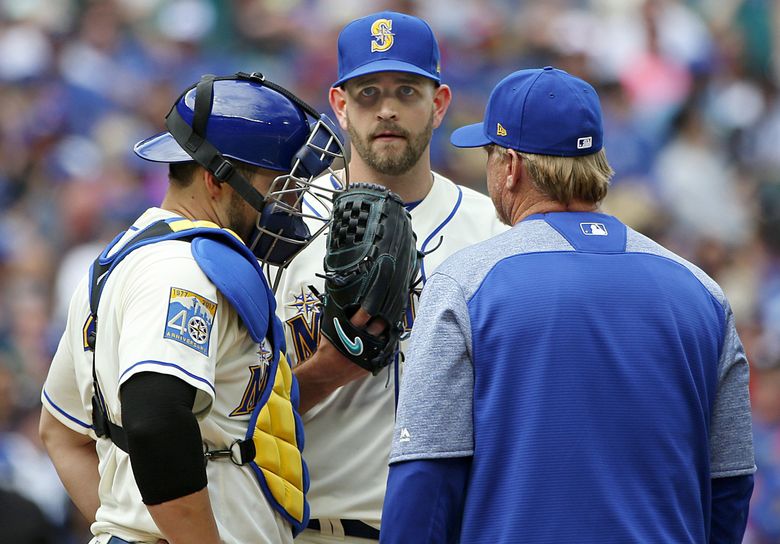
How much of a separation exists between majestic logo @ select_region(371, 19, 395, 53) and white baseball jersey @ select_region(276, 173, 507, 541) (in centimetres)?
70

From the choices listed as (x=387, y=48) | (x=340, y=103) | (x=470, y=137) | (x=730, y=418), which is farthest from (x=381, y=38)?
(x=730, y=418)

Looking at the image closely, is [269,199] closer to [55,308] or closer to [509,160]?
[509,160]

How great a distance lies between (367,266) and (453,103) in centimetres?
605

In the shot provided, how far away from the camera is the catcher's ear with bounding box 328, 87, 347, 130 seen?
394 cm

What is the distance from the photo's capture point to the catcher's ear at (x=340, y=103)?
3.94 metres

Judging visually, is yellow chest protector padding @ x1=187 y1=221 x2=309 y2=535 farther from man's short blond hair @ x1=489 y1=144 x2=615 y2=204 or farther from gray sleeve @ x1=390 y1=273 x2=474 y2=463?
man's short blond hair @ x1=489 y1=144 x2=615 y2=204

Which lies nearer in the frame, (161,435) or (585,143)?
(161,435)

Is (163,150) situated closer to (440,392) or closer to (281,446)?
(281,446)

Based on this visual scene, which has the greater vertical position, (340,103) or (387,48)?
(387,48)

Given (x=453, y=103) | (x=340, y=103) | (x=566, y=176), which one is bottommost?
(x=566, y=176)

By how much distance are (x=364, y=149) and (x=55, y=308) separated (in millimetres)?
4356

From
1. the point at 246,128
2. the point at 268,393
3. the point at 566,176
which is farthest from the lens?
the point at 246,128

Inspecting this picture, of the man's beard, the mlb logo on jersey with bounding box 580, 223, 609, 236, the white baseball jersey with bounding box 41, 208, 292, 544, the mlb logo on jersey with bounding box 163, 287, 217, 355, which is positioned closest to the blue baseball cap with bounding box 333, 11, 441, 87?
the man's beard

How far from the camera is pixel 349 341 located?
122 inches
